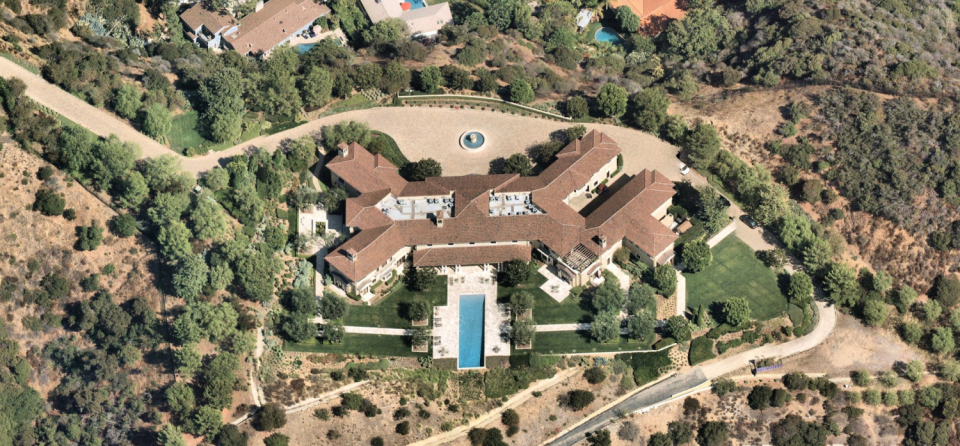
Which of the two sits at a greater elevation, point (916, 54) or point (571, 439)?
point (916, 54)

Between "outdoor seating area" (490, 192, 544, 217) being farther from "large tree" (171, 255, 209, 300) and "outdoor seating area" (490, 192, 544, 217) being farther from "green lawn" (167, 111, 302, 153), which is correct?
"large tree" (171, 255, 209, 300)

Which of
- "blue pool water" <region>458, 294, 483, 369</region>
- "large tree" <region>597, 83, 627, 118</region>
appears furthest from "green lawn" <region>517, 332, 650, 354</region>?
"large tree" <region>597, 83, 627, 118</region>

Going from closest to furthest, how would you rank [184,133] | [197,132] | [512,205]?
[512,205]
[184,133]
[197,132]

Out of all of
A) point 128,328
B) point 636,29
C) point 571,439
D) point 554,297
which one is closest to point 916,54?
point 636,29

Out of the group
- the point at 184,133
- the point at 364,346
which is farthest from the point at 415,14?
the point at 364,346

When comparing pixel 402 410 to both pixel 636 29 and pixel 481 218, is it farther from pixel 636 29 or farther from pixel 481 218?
pixel 636 29

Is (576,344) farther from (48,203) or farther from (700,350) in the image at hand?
(48,203)

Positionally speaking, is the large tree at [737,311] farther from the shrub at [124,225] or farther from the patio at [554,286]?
the shrub at [124,225]
